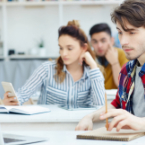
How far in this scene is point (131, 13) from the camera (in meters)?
1.25

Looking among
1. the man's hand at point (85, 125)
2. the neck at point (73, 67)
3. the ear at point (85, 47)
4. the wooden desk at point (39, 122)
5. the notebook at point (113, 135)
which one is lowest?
the wooden desk at point (39, 122)

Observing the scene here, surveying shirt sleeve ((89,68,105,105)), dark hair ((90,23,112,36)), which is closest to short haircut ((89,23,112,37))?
dark hair ((90,23,112,36))

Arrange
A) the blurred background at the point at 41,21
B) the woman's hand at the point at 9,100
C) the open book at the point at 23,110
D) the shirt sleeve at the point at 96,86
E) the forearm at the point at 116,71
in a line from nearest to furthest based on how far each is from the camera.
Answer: the open book at the point at 23,110
the woman's hand at the point at 9,100
the shirt sleeve at the point at 96,86
the forearm at the point at 116,71
the blurred background at the point at 41,21

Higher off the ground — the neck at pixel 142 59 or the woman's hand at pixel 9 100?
the neck at pixel 142 59

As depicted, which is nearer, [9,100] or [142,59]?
[142,59]

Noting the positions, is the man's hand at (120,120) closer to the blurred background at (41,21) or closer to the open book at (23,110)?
the open book at (23,110)

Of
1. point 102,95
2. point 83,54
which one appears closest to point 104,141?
point 102,95

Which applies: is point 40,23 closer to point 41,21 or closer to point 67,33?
point 41,21

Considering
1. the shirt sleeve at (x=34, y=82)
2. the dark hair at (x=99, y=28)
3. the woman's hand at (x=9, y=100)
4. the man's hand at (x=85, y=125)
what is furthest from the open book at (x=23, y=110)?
the dark hair at (x=99, y=28)

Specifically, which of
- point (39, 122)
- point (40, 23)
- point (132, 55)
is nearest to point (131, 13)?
point (132, 55)

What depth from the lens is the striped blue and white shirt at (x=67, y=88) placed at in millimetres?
1921

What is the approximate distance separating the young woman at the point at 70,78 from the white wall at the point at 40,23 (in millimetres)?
2770

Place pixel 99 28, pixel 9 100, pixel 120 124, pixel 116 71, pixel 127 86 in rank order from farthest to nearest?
pixel 99 28
pixel 116 71
pixel 9 100
pixel 127 86
pixel 120 124

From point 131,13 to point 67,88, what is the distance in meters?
0.87
